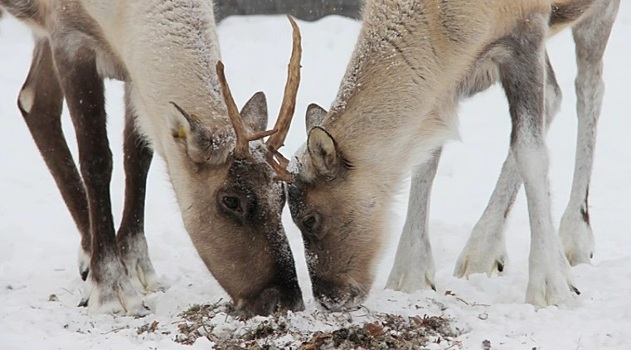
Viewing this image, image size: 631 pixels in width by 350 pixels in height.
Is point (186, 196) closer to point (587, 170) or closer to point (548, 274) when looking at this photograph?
point (548, 274)

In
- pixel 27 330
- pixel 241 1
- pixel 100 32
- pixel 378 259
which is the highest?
pixel 241 1

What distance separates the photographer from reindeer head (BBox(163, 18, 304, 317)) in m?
6.11

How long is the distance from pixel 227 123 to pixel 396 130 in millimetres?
928

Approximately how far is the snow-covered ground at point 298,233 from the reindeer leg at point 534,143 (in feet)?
→ 0.69

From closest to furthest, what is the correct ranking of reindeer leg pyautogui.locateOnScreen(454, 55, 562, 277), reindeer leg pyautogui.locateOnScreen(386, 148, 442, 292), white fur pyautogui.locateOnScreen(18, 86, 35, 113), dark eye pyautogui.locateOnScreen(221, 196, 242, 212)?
dark eye pyautogui.locateOnScreen(221, 196, 242, 212) → reindeer leg pyautogui.locateOnScreen(386, 148, 442, 292) → reindeer leg pyautogui.locateOnScreen(454, 55, 562, 277) → white fur pyautogui.locateOnScreen(18, 86, 35, 113)

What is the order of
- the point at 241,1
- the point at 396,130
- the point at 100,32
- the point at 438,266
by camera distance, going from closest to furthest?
1. the point at 396,130
2. the point at 100,32
3. the point at 438,266
4. the point at 241,1

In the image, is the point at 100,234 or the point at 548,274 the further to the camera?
the point at 100,234

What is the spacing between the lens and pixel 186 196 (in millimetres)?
6391

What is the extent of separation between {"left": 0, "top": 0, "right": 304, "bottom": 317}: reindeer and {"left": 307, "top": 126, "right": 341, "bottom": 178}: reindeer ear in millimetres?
173

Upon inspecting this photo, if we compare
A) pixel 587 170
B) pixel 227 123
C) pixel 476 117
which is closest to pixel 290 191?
pixel 227 123

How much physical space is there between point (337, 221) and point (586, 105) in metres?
2.88

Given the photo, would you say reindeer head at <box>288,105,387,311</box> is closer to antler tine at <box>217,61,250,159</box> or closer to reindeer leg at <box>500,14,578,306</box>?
antler tine at <box>217,61,250,159</box>

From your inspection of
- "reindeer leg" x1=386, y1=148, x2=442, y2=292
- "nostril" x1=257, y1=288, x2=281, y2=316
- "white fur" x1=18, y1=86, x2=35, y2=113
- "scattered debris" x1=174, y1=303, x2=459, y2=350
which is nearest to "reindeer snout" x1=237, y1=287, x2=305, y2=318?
"nostril" x1=257, y1=288, x2=281, y2=316

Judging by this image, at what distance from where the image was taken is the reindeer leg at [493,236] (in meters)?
7.69
